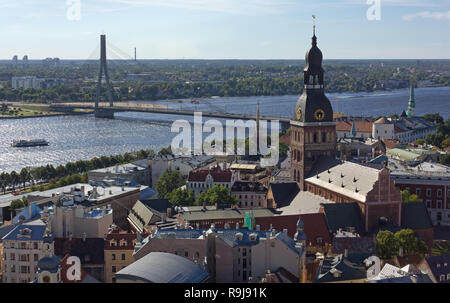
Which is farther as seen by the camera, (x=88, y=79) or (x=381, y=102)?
(x=88, y=79)

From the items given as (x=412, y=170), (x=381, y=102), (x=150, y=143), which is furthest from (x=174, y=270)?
(x=381, y=102)

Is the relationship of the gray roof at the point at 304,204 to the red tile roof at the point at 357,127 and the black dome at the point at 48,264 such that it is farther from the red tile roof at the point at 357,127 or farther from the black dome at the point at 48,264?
the red tile roof at the point at 357,127

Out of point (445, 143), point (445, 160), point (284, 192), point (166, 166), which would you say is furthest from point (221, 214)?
point (445, 143)

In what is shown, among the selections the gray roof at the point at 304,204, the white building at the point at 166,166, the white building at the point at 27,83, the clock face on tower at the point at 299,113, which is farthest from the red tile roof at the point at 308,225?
the white building at the point at 27,83
